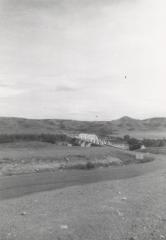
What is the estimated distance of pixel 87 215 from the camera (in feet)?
37.2

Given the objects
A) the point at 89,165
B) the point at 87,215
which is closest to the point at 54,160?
the point at 89,165

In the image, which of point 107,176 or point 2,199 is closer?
point 2,199

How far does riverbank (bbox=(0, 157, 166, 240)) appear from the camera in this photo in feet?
30.9

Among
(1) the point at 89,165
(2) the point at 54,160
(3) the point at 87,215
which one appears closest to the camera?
(3) the point at 87,215

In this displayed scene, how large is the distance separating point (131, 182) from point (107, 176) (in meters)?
3.75

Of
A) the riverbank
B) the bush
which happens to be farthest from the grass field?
the riverbank

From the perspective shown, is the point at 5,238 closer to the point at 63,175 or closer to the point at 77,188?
the point at 77,188

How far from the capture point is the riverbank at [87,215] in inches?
371

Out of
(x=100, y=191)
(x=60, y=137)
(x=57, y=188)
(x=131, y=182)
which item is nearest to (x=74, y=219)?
(x=100, y=191)

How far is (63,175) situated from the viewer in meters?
23.0

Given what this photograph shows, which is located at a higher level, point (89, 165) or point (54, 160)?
point (54, 160)

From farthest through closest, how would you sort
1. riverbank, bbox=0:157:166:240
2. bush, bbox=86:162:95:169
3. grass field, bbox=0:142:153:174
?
bush, bbox=86:162:95:169, grass field, bbox=0:142:153:174, riverbank, bbox=0:157:166:240

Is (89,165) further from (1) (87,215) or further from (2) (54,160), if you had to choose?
(1) (87,215)

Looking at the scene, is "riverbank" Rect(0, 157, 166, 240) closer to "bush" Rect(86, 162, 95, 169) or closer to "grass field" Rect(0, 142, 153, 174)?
"grass field" Rect(0, 142, 153, 174)
